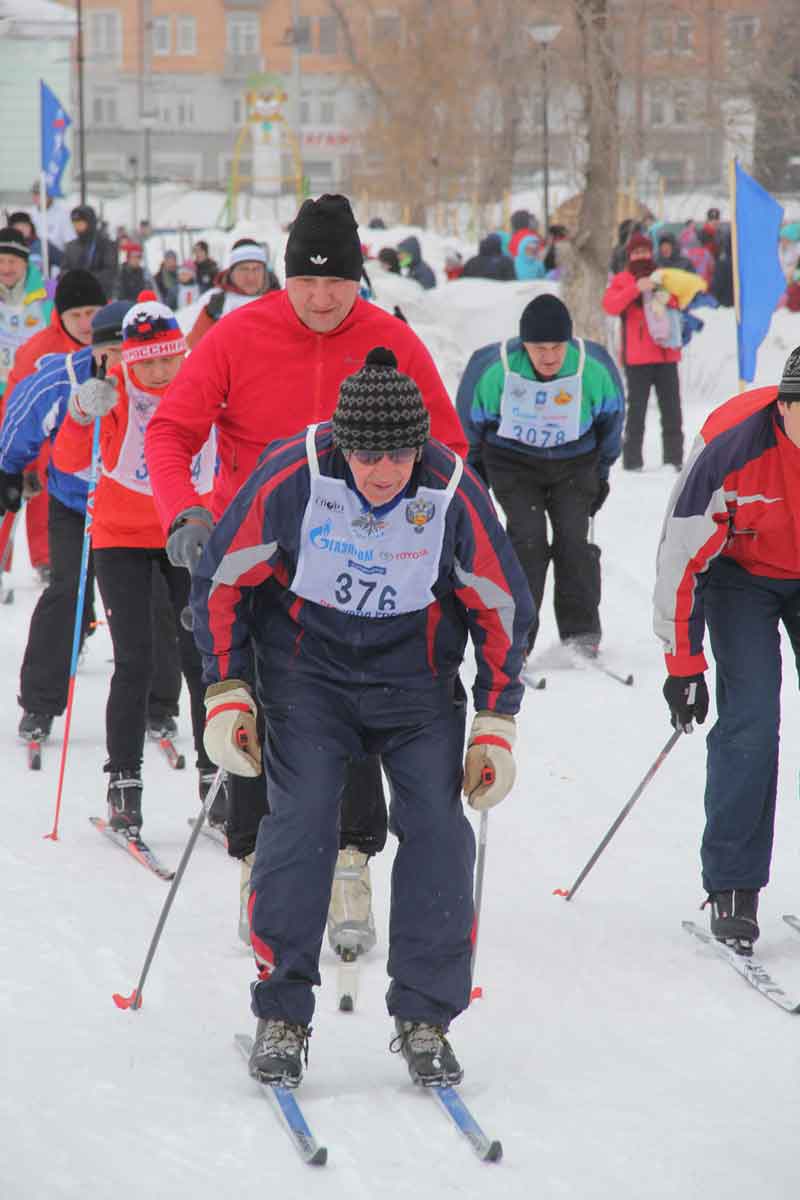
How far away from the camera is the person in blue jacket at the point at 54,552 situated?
6461mm

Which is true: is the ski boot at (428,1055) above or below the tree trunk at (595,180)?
below

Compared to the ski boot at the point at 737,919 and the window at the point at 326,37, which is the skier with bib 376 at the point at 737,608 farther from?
the window at the point at 326,37

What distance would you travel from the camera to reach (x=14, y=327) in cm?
1001

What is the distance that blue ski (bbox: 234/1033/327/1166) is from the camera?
3.37 meters

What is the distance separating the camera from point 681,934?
192 inches

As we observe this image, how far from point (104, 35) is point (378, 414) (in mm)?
82394

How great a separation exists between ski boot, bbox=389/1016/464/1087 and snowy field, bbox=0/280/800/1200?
0.06 m

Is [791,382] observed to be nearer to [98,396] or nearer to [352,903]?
[352,903]

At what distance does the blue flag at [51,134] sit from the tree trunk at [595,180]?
501 centimetres

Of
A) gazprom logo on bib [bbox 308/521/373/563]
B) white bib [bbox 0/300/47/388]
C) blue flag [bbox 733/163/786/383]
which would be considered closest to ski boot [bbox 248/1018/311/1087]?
gazprom logo on bib [bbox 308/521/373/563]

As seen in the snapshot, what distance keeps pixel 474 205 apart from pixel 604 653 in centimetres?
3362

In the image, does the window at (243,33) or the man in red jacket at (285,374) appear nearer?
the man in red jacket at (285,374)

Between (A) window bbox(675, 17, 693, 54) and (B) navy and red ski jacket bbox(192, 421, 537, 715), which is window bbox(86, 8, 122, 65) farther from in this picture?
(B) navy and red ski jacket bbox(192, 421, 537, 715)

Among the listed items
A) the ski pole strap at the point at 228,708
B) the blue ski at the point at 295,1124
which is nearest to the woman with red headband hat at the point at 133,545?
the ski pole strap at the point at 228,708
